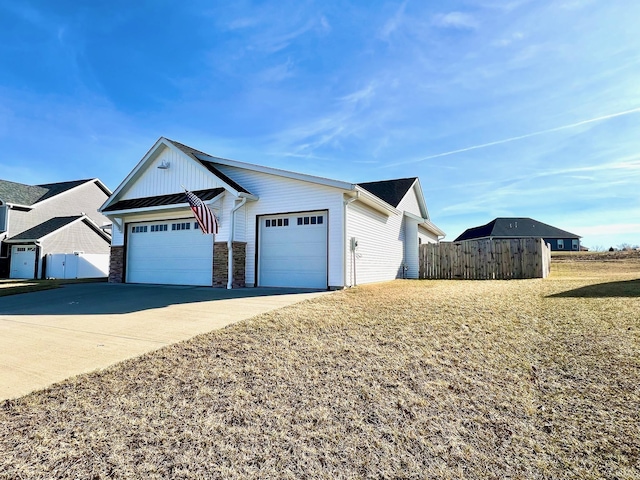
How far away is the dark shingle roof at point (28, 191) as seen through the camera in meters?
24.6

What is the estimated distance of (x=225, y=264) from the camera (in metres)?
12.2

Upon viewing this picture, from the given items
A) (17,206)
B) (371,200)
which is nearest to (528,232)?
(371,200)

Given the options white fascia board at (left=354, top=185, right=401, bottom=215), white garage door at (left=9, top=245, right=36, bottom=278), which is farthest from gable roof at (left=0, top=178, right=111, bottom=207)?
white fascia board at (left=354, top=185, right=401, bottom=215)

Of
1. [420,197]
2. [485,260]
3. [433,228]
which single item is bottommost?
[485,260]

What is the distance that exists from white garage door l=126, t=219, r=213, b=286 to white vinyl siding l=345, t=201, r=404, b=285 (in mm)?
5434

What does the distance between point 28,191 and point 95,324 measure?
90.9ft

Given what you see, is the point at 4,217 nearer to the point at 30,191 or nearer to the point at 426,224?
the point at 30,191

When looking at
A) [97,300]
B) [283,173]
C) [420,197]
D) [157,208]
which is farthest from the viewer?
[420,197]

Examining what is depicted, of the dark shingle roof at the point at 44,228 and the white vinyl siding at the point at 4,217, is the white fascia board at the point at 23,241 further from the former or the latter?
the white vinyl siding at the point at 4,217

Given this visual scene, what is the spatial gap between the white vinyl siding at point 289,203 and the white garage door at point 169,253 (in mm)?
1767

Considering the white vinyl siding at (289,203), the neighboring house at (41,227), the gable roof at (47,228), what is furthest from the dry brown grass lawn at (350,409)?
the gable roof at (47,228)

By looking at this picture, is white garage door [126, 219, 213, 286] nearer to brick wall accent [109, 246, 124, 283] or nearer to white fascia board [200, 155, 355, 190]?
brick wall accent [109, 246, 124, 283]

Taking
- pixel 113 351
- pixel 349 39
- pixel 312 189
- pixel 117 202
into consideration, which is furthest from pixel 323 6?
pixel 117 202

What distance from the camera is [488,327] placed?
238 inches
